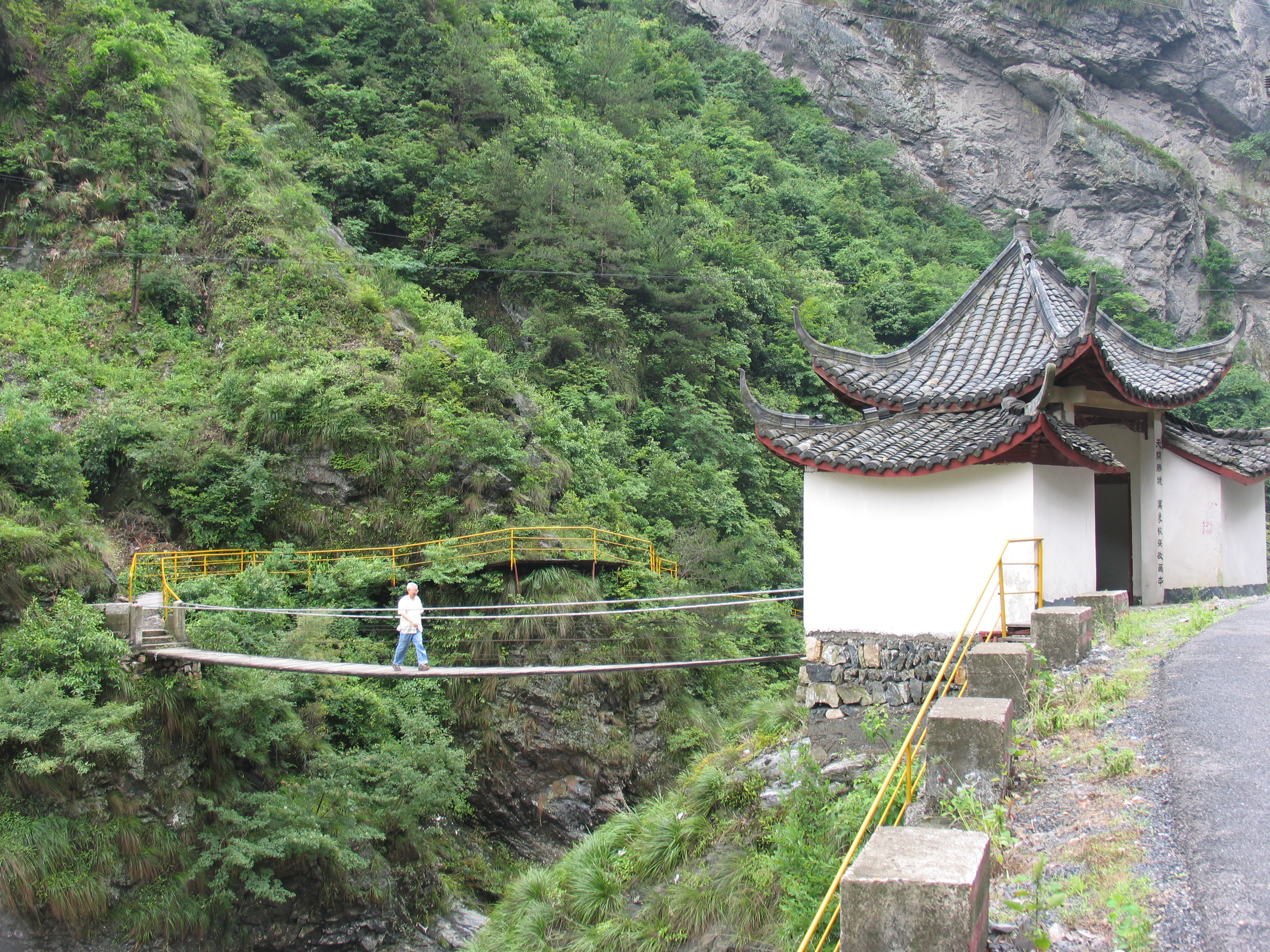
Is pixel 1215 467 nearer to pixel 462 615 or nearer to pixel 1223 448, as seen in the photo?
pixel 1223 448

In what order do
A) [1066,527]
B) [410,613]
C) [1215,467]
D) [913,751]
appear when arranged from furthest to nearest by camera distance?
[1215,467], [410,613], [1066,527], [913,751]

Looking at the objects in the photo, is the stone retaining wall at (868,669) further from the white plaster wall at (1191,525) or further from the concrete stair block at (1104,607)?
the white plaster wall at (1191,525)

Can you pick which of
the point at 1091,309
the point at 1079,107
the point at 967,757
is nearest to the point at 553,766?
the point at 967,757

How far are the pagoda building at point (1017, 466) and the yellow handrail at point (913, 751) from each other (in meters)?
0.15

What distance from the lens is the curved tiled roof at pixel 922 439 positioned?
315 inches

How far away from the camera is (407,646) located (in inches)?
388

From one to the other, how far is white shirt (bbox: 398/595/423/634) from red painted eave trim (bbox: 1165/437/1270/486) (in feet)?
29.8

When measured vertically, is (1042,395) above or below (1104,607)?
above

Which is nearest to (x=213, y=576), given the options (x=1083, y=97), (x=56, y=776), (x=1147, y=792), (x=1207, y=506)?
(x=56, y=776)

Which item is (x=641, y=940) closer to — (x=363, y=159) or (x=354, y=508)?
(x=354, y=508)

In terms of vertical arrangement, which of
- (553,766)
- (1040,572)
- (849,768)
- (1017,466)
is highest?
(1017,466)

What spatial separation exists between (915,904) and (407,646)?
7531 millimetres

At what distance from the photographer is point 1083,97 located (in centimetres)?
4156

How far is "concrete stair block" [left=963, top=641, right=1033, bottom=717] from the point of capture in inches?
238
